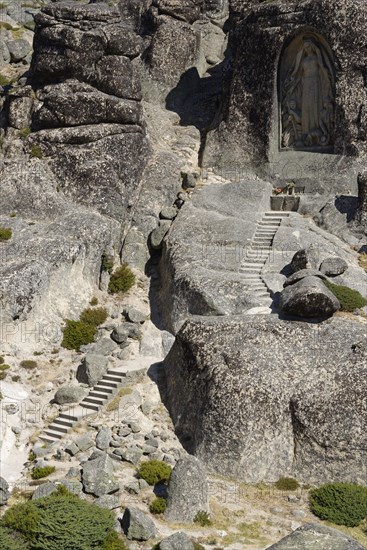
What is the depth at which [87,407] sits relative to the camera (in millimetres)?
33250

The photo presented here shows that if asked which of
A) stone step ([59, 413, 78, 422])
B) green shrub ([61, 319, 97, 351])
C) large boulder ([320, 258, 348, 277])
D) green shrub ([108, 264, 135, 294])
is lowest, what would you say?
stone step ([59, 413, 78, 422])

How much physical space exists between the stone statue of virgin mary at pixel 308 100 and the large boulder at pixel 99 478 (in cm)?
2474

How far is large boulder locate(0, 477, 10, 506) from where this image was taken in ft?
87.8

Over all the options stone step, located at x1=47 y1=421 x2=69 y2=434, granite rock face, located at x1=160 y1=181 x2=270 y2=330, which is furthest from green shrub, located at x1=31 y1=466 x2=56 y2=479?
granite rock face, located at x1=160 y1=181 x2=270 y2=330

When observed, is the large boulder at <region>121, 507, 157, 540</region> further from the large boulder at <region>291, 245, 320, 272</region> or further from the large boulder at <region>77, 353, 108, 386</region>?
the large boulder at <region>291, 245, 320, 272</region>

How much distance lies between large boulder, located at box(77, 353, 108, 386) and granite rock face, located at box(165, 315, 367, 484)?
4.97 meters

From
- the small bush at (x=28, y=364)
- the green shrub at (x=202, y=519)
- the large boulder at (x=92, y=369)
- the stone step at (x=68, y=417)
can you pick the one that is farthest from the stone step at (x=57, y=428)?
the green shrub at (x=202, y=519)

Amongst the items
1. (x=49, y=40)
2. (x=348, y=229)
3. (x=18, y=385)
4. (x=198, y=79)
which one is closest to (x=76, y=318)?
(x=18, y=385)

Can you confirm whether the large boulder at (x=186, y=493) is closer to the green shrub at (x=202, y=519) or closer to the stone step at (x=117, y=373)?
the green shrub at (x=202, y=519)

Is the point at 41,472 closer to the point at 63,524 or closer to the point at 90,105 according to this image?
the point at 63,524

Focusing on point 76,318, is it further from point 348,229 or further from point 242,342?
point 348,229

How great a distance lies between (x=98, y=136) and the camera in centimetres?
4462

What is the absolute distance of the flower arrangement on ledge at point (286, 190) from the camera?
44653 mm

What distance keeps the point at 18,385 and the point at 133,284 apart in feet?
30.2
